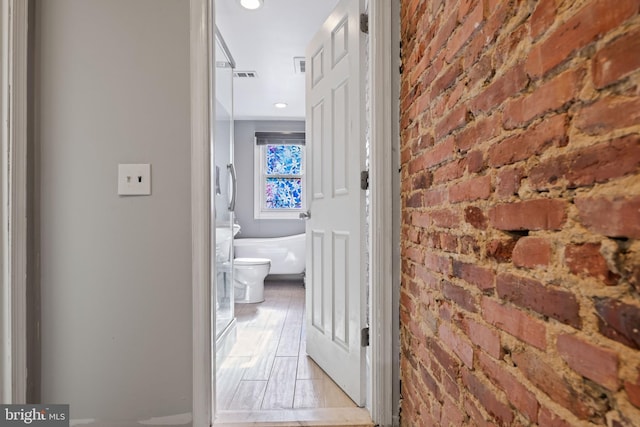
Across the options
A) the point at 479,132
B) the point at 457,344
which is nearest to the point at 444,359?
the point at 457,344

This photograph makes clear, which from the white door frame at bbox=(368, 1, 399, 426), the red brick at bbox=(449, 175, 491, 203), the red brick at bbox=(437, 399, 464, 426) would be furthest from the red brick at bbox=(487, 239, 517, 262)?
the white door frame at bbox=(368, 1, 399, 426)

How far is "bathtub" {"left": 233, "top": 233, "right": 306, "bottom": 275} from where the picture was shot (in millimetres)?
4320

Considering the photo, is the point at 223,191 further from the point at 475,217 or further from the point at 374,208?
the point at 475,217

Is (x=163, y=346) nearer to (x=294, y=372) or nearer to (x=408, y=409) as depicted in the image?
(x=294, y=372)

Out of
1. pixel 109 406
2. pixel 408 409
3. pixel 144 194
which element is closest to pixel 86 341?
pixel 109 406

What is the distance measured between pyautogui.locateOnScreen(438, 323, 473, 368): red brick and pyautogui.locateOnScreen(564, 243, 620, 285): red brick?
1.32 feet

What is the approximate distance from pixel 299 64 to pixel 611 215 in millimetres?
3144

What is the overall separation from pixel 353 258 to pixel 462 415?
85cm

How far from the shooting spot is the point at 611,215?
0.49 m

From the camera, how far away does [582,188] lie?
0.54 meters

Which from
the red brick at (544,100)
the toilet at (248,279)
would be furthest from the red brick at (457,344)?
the toilet at (248,279)

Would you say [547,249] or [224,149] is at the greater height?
[224,149]

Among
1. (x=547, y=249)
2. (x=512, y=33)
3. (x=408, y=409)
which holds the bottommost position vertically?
(x=408, y=409)

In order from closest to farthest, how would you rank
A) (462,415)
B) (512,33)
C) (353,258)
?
(512,33) < (462,415) < (353,258)
